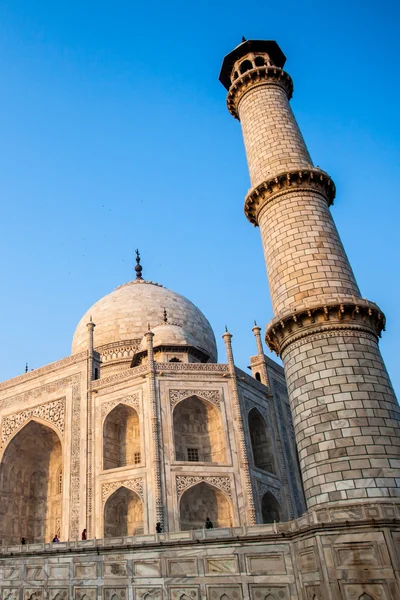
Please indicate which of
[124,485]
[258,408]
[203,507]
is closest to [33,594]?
[124,485]

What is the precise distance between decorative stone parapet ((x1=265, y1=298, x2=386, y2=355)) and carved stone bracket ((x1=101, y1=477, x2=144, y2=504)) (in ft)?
35.0

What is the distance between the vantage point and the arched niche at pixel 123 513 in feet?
58.9

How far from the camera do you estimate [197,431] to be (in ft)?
65.8

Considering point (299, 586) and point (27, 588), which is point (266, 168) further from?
point (27, 588)

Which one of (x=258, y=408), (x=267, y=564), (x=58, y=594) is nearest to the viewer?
(x=267, y=564)

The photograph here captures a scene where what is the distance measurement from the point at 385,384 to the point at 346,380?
0.72 m

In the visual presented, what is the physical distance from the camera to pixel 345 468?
25.0 feet

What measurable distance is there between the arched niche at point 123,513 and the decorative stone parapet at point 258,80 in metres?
13.2

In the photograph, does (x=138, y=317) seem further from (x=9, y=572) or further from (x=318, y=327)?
(x=318, y=327)

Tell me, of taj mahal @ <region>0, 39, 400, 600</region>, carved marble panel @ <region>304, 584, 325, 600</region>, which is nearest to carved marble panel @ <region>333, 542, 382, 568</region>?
taj mahal @ <region>0, 39, 400, 600</region>

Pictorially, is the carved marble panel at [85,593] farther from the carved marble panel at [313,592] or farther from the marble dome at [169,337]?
the marble dome at [169,337]

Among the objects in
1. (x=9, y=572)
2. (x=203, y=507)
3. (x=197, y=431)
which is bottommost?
(x=9, y=572)

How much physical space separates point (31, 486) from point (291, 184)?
59.5 ft

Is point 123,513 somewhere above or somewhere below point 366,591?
above
